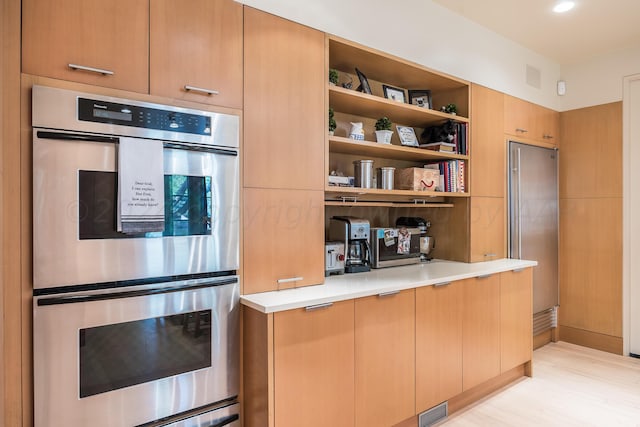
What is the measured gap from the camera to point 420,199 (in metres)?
3.12

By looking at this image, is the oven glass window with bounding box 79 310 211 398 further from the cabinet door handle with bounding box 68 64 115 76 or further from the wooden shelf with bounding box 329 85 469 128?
the wooden shelf with bounding box 329 85 469 128

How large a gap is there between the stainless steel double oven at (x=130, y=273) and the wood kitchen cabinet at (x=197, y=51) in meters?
0.11

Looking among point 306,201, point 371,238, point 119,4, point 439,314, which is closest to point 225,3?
point 119,4

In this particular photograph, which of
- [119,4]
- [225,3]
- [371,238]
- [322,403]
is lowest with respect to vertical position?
[322,403]

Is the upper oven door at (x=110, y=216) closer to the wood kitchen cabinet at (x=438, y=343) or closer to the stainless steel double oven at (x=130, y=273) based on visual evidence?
the stainless steel double oven at (x=130, y=273)

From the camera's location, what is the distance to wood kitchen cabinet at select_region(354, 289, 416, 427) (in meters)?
2.02

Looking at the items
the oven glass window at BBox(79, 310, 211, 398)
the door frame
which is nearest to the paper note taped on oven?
the oven glass window at BBox(79, 310, 211, 398)

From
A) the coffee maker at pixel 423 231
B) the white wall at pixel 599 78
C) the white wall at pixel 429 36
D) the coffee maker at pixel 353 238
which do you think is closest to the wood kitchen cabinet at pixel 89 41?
the white wall at pixel 429 36

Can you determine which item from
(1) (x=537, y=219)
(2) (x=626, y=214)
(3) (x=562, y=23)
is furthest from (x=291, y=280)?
(2) (x=626, y=214)

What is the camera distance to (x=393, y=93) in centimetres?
279

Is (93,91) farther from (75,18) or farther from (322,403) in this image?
(322,403)

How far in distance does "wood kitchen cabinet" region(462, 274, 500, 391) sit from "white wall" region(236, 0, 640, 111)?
5.27 feet

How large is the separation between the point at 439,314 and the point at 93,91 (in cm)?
217

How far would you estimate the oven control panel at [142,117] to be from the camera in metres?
1.46
